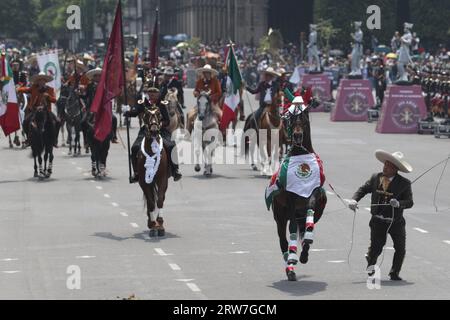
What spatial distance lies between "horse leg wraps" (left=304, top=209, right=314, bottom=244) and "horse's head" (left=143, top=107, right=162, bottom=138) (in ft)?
14.7

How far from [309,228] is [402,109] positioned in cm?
2554

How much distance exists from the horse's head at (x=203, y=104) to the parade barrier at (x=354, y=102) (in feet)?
59.2

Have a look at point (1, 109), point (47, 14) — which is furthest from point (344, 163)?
point (47, 14)

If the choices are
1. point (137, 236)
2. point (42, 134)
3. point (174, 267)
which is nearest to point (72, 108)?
point (42, 134)

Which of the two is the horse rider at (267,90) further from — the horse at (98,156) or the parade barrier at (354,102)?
the parade barrier at (354,102)

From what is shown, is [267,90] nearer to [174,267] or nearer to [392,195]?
[174,267]

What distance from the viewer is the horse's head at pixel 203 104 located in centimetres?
2906

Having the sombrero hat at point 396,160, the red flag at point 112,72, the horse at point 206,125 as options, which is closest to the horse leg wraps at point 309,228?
the sombrero hat at point 396,160

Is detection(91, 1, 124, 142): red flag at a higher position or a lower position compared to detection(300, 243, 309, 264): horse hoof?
higher

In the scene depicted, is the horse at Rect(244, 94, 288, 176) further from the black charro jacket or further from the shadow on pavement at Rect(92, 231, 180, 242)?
the black charro jacket

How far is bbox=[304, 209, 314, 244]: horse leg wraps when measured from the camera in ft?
52.6

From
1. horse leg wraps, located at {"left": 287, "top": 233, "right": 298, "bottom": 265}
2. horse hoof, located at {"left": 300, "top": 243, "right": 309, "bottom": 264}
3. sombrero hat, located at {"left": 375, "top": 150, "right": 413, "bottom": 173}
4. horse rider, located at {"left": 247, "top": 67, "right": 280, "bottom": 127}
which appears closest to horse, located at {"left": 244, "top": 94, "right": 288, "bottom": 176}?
horse rider, located at {"left": 247, "top": 67, "right": 280, "bottom": 127}

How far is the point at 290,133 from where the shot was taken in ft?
53.5
